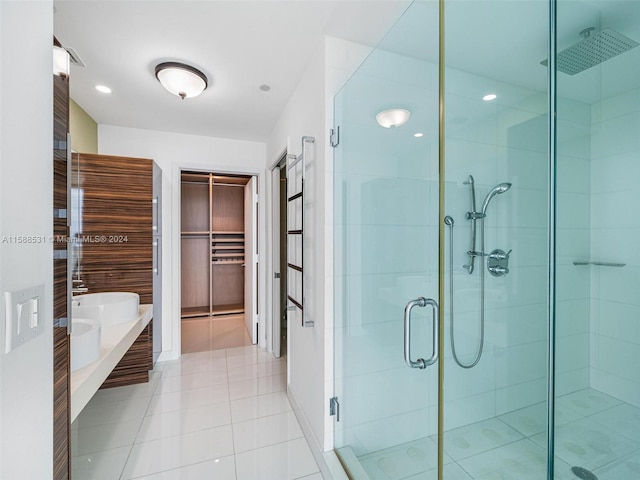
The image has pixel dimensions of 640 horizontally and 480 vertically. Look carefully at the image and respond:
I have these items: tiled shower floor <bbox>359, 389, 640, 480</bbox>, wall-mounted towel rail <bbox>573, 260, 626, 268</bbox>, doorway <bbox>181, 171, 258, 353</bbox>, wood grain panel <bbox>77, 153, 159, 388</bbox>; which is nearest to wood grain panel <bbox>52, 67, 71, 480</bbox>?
tiled shower floor <bbox>359, 389, 640, 480</bbox>

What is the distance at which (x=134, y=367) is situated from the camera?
2.74 m

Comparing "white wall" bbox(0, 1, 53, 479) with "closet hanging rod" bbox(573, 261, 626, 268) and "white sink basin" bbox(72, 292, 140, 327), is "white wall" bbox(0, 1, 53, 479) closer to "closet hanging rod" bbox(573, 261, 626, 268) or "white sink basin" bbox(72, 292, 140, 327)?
"white sink basin" bbox(72, 292, 140, 327)

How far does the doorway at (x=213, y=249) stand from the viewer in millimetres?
4930

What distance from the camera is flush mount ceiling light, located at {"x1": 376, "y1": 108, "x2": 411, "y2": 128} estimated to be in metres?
1.34

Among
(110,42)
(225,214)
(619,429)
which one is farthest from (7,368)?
(225,214)

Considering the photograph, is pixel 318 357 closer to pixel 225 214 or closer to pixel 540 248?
pixel 540 248

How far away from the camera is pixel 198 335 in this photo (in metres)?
4.11

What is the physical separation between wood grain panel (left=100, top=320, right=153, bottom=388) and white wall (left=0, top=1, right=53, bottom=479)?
2.20 m

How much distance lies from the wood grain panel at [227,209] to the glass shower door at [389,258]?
381 cm

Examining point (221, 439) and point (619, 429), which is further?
point (221, 439)

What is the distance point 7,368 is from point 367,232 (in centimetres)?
138

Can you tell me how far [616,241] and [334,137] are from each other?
53.1 inches

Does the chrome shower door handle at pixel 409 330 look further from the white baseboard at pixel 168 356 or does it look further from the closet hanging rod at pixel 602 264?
the white baseboard at pixel 168 356

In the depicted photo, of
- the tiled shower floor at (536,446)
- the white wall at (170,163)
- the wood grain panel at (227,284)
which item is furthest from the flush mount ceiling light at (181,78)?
the wood grain panel at (227,284)
